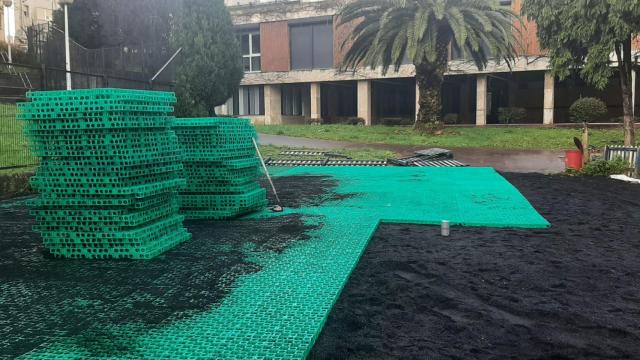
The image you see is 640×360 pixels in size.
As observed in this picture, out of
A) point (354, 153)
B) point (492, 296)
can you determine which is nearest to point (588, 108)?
point (354, 153)

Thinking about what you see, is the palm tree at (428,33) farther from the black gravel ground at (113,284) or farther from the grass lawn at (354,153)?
the black gravel ground at (113,284)

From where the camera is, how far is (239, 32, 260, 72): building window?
1395 inches

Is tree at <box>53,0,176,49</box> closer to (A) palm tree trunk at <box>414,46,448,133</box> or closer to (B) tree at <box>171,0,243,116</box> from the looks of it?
(B) tree at <box>171,0,243,116</box>

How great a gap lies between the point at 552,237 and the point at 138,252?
185 inches

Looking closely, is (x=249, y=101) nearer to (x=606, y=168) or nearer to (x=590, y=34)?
(x=590, y=34)

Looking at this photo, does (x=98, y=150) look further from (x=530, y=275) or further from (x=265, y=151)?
(x=265, y=151)

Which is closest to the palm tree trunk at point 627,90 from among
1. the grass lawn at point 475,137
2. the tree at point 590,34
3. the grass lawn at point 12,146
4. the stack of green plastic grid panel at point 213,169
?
the tree at point 590,34

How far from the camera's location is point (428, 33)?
20.0 meters

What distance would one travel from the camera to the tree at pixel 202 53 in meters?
16.4

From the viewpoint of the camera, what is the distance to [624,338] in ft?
10.5

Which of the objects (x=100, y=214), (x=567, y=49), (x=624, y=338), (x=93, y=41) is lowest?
(x=624, y=338)

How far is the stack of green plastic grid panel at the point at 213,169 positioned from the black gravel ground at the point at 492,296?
214 centimetres

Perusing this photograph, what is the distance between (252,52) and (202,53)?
19.8m

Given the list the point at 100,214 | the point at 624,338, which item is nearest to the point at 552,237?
the point at 624,338
